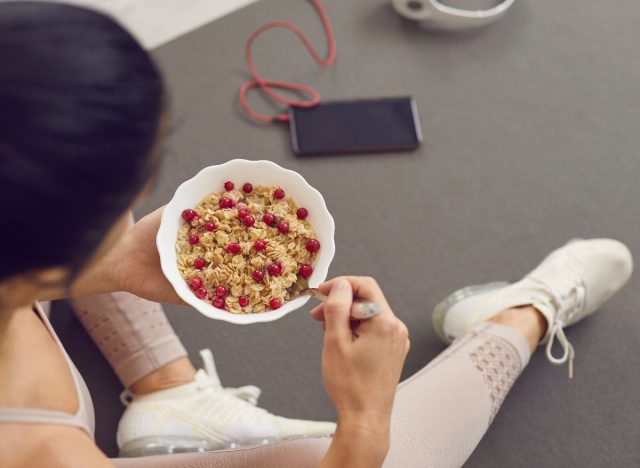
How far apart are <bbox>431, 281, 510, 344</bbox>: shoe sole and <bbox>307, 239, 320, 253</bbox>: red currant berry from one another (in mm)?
514

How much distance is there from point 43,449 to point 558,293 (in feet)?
3.19

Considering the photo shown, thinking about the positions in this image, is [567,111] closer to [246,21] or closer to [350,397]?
[246,21]

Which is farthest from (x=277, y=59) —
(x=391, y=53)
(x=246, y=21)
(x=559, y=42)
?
(x=559, y=42)

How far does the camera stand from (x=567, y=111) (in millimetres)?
1449

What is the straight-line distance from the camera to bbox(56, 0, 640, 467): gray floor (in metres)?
1.18

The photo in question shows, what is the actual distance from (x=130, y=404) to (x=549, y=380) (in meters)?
0.85

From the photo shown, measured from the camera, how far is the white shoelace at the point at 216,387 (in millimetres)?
1104

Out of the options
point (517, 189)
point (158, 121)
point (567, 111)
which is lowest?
point (517, 189)

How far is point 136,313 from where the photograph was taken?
1.06m

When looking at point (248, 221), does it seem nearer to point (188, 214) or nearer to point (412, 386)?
point (188, 214)

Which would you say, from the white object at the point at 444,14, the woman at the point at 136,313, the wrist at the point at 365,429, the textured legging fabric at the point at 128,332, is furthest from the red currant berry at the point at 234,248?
the white object at the point at 444,14

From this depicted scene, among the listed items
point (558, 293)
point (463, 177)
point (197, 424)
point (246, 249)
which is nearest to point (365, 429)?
point (246, 249)

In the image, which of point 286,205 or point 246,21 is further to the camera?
point 246,21

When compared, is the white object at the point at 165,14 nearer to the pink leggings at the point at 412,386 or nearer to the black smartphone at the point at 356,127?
the black smartphone at the point at 356,127
